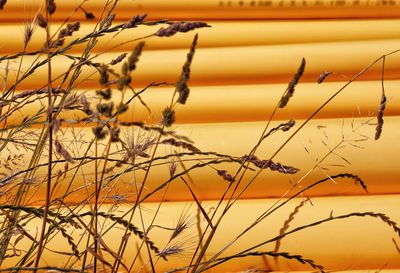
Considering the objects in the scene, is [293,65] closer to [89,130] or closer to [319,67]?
[319,67]

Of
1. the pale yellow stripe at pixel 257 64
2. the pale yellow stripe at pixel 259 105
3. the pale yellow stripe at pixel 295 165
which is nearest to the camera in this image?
the pale yellow stripe at pixel 295 165

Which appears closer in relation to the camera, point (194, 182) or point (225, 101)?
point (194, 182)

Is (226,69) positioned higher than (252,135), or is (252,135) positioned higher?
(226,69)

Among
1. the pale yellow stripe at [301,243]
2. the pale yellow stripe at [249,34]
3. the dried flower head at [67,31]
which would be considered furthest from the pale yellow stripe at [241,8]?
the dried flower head at [67,31]

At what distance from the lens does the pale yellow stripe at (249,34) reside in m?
1.93

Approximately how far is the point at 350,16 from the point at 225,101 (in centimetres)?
A: 53

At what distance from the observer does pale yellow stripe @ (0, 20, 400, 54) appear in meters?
1.93

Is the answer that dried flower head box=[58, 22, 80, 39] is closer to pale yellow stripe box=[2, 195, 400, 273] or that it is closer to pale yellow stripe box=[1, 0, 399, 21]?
pale yellow stripe box=[2, 195, 400, 273]

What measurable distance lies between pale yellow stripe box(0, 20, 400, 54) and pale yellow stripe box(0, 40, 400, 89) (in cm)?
8

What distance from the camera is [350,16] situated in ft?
6.64

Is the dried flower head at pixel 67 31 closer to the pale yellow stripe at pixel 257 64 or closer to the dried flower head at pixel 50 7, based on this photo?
the dried flower head at pixel 50 7

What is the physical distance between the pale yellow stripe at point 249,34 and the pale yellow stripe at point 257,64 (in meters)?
0.08

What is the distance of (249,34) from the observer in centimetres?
194

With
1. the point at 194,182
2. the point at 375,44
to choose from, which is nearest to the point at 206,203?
the point at 194,182
